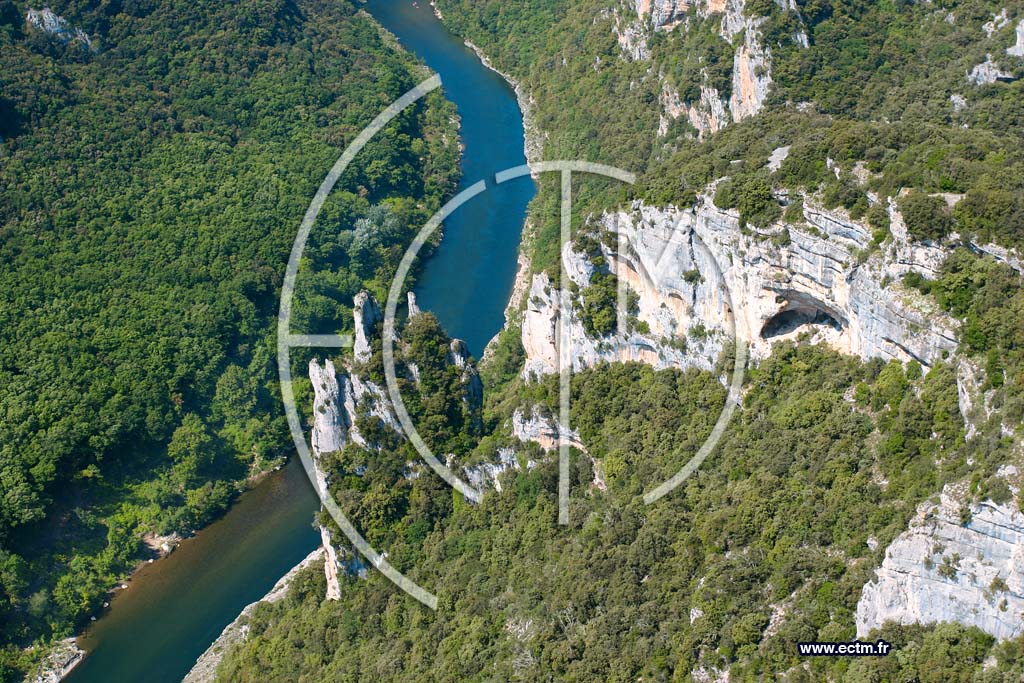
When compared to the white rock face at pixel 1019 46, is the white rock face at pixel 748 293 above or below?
below

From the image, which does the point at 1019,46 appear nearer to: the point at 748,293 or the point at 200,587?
the point at 748,293

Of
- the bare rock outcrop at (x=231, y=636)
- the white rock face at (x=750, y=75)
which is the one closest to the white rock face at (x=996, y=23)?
the white rock face at (x=750, y=75)

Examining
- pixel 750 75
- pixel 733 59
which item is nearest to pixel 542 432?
pixel 750 75

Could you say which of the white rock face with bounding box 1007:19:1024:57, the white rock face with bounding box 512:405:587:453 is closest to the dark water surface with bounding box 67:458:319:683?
the white rock face with bounding box 512:405:587:453

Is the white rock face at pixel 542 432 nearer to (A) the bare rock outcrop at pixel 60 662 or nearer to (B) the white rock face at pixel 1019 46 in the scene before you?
(A) the bare rock outcrop at pixel 60 662

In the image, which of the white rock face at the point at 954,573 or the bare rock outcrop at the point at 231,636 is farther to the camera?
the bare rock outcrop at the point at 231,636

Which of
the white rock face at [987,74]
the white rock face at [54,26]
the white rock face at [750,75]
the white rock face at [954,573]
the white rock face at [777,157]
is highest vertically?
the white rock face at [54,26]

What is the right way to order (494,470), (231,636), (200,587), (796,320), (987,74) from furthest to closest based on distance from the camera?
(987,74) → (200,587) → (231,636) → (494,470) → (796,320)
